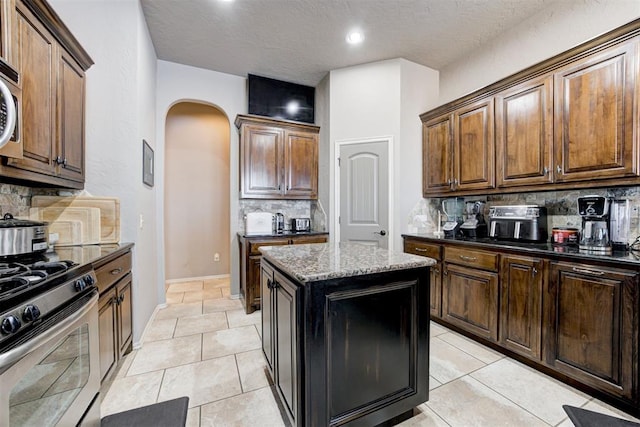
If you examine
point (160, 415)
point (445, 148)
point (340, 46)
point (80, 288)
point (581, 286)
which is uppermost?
point (340, 46)

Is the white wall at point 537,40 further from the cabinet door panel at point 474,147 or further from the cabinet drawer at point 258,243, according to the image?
the cabinet drawer at point 258,243

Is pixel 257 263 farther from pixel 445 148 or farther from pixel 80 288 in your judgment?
pixel 445 148

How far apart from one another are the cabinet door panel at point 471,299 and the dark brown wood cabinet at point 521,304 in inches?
3.0

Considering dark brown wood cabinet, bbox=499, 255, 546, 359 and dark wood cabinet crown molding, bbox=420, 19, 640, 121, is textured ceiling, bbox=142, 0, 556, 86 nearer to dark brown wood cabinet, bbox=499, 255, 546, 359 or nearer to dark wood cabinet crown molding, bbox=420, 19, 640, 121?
dark wood cabinet crown molding, bbox=420, 19, 640, 121

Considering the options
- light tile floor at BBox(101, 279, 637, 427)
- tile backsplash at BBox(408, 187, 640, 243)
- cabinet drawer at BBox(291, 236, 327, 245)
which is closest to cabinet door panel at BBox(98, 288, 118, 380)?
light tile floor at BBox(101, 279, 637, 427)

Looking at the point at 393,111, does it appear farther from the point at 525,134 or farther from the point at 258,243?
the point at 258,243

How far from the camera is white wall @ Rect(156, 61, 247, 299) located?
3494 millimetres

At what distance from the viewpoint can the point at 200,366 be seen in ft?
7.15

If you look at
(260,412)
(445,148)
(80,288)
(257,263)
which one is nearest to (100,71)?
(80,288)

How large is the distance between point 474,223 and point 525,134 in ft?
3.24

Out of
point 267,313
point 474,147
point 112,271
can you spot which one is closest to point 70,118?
point 112,271

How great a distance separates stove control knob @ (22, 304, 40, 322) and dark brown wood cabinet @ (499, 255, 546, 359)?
292 centimetres

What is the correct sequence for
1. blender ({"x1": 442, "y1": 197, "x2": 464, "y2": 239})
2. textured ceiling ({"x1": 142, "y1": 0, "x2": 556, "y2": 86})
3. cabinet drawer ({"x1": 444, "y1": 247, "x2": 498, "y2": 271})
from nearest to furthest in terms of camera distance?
cabinet drawer ({"x1": 444, "y1": 247, "x2": 498, "y2": 271}), textured ceiling ({"x1": 142, "y1": 0, "x2": 556, "y2": 86}), blender ({"x1": 442, "y1": 197, "x2": 464, "y2": 239})

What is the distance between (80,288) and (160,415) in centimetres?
84
